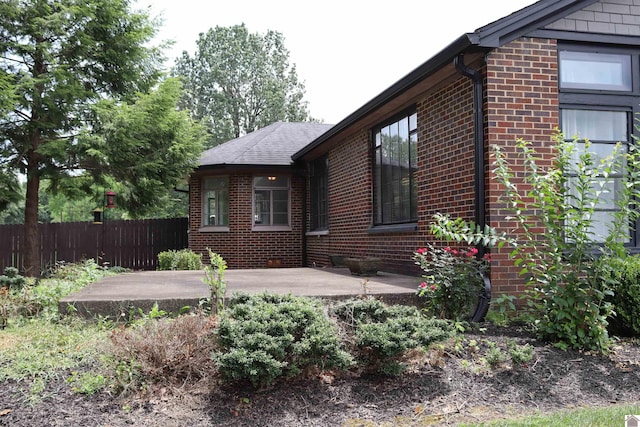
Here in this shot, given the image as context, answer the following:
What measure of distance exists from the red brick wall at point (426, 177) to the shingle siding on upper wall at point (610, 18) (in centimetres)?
159

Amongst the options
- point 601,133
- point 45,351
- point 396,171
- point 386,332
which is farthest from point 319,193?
point 386,332

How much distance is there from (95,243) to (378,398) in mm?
14532

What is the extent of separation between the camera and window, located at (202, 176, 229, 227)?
49.4ft

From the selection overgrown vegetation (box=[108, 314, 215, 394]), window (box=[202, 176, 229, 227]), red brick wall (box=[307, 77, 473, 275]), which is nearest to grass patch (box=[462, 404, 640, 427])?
overgrown vegetation (box=[108, 314, 215, 394])

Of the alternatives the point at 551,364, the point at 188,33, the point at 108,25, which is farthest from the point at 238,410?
the point at 188,33

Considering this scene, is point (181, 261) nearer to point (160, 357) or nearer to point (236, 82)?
point (160, 357)

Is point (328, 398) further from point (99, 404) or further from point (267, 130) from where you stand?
point (267, 130)

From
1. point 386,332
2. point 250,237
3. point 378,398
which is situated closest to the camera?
point 378,398

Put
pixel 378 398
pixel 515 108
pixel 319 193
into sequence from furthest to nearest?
pixel 319 193 < pixel 515 108 < pixel 378 398

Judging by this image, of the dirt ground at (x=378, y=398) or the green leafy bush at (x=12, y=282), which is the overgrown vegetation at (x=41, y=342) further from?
the green leafy bush at (x=12, y=282)

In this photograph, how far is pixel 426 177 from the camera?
25.2 feet

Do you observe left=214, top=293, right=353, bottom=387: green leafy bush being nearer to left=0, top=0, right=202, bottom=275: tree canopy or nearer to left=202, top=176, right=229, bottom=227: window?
left=0, top=0, right=202, bottom=275: tree canopy

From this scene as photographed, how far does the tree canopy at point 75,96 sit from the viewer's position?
36.9 ft

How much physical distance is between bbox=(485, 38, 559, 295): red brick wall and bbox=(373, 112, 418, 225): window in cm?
204
